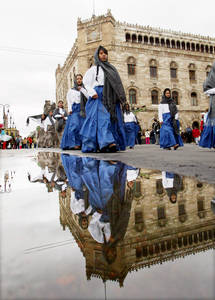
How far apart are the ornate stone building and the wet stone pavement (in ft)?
74.8

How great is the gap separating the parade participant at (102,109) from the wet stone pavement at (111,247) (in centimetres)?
330

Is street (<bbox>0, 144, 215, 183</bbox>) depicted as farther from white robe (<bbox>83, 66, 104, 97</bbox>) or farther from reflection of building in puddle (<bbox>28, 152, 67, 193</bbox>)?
white robe (<bbox>83, 66, 104, 97</bbox>)

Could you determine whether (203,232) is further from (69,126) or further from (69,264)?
(69,126)

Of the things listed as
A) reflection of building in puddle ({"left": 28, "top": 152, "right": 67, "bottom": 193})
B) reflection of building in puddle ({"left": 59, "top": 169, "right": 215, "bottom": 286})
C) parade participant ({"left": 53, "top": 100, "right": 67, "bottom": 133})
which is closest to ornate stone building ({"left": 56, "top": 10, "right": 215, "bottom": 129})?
parade participant ({"left": 53, "top": 100, "right": 67, "bottom": 133})

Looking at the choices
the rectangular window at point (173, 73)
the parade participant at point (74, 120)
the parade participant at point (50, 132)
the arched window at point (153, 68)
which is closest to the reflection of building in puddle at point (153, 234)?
the parade participant at point (74, 120)

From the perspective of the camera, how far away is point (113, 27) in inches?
939

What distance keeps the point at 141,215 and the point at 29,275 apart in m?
0.35

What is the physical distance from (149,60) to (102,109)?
2236 centimetres

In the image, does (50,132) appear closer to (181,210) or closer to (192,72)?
(181,210)

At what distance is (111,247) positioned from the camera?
1.54 feet

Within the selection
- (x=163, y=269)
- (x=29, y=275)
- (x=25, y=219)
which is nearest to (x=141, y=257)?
(x=163, y=269)

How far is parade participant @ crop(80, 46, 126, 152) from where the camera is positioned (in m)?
4.21

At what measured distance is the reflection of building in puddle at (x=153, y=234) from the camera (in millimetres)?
409

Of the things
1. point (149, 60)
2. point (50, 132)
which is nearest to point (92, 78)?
point (50, 132)
